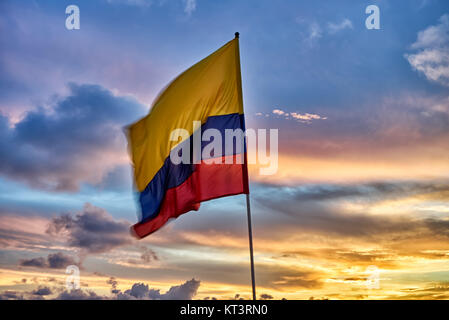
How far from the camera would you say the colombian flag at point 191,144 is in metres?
13.1

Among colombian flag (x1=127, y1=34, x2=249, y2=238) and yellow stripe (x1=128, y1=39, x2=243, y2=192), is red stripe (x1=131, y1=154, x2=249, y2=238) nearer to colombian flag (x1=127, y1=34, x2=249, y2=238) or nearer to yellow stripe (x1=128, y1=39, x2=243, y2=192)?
colombian flag (x1=127, y1=34, x2=249, y2=238)

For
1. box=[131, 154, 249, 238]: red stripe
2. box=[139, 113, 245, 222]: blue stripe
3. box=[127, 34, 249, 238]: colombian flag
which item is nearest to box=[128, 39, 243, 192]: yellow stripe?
box=[127, 34, 249, 238]: colombian flag

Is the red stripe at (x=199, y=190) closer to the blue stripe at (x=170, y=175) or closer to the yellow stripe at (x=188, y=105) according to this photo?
the blue stripe at (x=170, y=175)

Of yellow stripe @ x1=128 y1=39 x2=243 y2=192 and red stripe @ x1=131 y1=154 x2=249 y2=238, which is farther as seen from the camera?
yellow stripe @ x1=128 y1=39 x2=243 y2=192

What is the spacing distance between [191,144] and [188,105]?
51.5 inches

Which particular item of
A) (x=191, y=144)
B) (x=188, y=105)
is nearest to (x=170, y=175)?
(x=191, y=144)

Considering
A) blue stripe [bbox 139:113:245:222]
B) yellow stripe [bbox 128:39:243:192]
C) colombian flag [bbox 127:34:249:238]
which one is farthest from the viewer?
yellow stripe [bbox 128:39:243:192]

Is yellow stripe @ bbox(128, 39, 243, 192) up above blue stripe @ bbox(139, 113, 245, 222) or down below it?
above

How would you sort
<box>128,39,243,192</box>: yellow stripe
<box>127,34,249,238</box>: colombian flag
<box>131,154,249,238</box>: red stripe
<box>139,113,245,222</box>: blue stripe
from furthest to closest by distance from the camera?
1. <box>128,39,243,192</box>: yellow stripe
2. <box>139,113,245,222</box>: blue stripe
3. <box>127,34,249,238</box>: colombian flag
4. <box>131,154,249,238</box>: red stripe

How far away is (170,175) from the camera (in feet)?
45.9

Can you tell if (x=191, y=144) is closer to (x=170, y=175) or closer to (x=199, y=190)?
(x=170, y=175)

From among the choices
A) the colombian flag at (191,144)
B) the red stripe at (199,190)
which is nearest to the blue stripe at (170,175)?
the colombian flag at (191,144)

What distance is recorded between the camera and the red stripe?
12.9 m
